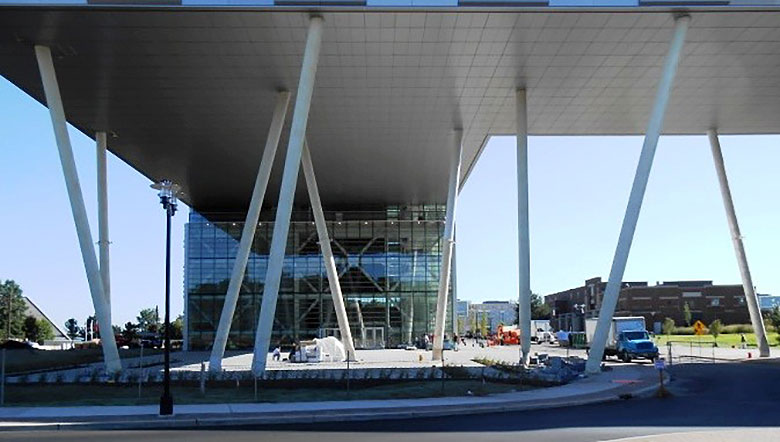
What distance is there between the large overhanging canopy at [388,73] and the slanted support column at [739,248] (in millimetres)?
1477

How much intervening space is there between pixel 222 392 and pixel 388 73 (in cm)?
1654

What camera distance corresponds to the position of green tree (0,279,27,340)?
11306 cm

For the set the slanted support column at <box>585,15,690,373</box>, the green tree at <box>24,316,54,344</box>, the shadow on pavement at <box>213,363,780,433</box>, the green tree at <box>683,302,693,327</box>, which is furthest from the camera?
the green tree at <box>24,316,54,344</box>

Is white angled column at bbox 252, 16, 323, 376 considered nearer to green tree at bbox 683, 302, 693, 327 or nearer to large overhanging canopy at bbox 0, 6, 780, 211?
large overhanging canopy at bbox 0, 6, 780, 211

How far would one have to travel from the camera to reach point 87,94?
37.0m

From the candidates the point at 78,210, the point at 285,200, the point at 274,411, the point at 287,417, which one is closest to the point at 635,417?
the point at 287,417

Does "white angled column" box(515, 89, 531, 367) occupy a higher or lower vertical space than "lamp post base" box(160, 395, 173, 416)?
higher

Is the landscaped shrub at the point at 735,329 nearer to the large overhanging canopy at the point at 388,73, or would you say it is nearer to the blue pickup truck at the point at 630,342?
the blue pickup truck at the point at 630,342

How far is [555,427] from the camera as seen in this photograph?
15.4 metres

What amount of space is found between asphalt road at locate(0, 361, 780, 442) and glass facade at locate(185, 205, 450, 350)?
176 feet

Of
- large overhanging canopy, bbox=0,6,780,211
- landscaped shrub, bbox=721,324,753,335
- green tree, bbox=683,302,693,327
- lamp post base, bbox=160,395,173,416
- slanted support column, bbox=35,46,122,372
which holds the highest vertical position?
large overhanging canopy, bbox=0,6,780,211

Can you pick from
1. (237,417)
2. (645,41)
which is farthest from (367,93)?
(237,417)

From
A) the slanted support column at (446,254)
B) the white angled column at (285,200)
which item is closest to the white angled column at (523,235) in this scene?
the slanted support column at (446,254)

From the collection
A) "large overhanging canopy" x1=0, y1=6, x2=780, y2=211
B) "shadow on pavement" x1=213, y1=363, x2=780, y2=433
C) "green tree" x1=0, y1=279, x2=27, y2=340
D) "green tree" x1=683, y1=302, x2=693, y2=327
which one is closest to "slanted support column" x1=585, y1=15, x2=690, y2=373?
"large overhanging canopy" x1=0, y1=6, x2=780, y2=211
